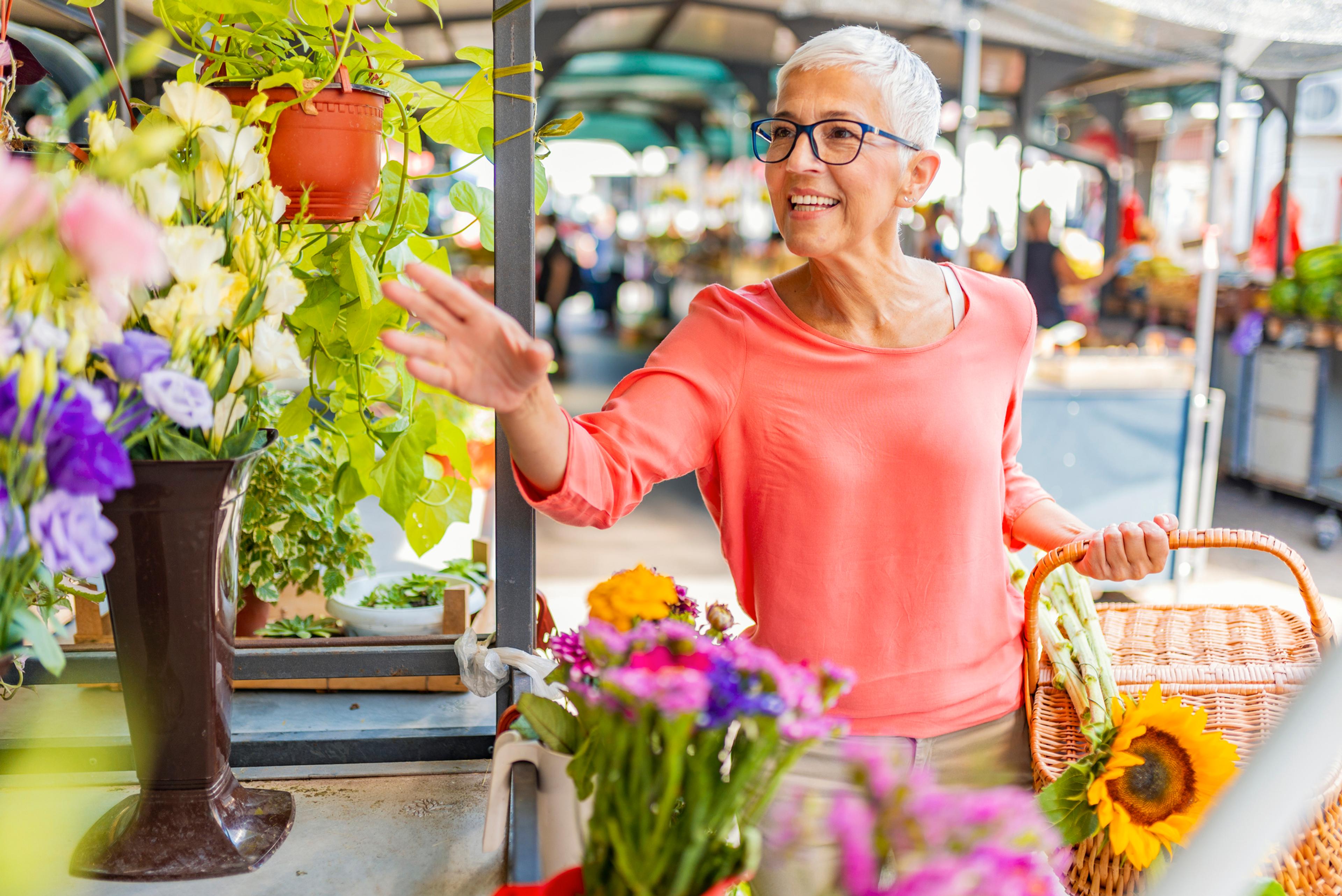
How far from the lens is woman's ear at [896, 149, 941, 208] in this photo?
136 cm

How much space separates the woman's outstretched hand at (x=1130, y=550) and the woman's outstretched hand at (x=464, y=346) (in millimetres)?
710

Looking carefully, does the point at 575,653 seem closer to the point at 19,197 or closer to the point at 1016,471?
the point at 19,197

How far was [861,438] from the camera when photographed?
1.31 metres

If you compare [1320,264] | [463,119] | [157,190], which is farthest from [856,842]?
[1320,264]

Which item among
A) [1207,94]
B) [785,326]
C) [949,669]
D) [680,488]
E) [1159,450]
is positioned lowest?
[680,488]

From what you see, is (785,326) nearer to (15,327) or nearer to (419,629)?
(419,629)

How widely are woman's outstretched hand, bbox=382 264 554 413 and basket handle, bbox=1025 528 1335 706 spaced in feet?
2.21

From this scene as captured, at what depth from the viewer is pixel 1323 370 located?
5785mm

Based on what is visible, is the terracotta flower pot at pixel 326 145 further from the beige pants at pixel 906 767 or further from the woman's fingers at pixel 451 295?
the beige pants at pixel 906 767

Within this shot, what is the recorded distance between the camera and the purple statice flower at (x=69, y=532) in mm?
669

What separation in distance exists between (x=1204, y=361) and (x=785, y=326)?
3718 mm

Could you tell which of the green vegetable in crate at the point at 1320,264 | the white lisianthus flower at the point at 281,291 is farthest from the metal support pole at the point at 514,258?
the green vegetable in crate at the point at 1320,264

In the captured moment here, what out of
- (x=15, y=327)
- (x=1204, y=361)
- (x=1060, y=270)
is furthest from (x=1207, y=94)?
(x=15, y=327)

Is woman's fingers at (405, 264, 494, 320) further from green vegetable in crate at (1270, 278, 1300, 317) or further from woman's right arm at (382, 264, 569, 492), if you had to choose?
green vegetable in crate at (1270, 278, 1300, 317)
